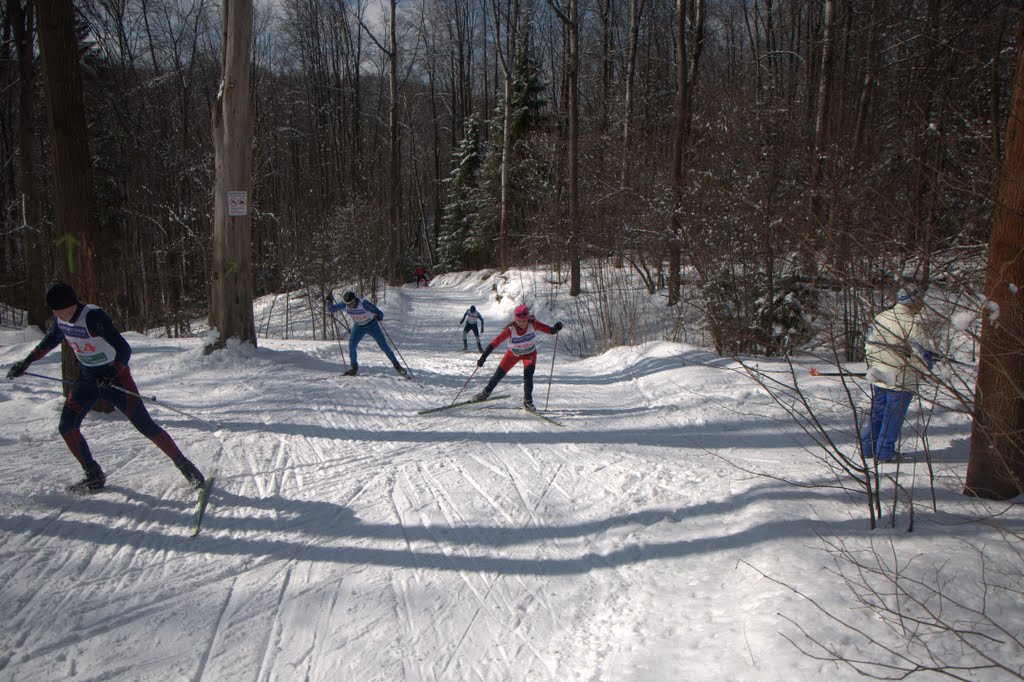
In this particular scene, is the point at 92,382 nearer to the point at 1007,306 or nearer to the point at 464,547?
the point at 464,547

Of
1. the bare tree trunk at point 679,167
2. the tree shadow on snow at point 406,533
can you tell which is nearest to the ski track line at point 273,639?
the tree shadow on snow at point 406,533

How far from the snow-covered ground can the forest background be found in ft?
4.96

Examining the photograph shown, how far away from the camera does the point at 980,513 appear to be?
401cm

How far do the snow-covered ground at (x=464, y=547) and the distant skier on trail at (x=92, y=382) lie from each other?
31 centimetres

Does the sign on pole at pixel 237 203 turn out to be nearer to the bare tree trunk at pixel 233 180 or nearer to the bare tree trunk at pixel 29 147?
the bare tree trunk at pixel 233 180

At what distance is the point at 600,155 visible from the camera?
19.4 metres

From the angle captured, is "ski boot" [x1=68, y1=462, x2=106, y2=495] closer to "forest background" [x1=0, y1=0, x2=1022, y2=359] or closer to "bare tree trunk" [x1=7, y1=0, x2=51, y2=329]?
"forest background" [x1=0, y1=0, x2=1022, y2=359]

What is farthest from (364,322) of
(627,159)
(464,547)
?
(627,159)

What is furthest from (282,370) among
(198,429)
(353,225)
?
(353,225)

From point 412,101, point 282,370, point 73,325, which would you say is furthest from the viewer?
point 412,101

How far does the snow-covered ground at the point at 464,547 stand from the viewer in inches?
119

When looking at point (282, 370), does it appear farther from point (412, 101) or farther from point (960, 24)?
point (412, 101)

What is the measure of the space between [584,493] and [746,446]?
218 centimetres

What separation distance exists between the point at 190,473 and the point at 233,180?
566 cm
